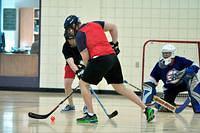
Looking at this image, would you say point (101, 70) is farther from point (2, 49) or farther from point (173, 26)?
point (2, 49)

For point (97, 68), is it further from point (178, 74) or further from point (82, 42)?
point (178, 74)

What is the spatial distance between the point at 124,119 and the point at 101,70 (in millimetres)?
922

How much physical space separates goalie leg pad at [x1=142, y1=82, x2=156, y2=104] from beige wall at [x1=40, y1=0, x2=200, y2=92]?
2408 mm

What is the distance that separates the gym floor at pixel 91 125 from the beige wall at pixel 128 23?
186 cm

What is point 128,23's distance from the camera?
9.35m

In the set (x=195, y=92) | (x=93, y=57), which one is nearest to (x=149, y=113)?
(x=93, y=57)

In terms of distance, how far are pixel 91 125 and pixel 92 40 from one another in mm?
886

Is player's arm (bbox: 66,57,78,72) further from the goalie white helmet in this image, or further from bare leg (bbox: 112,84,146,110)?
the goalie white helmet

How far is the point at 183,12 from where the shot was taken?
9227 millimetres

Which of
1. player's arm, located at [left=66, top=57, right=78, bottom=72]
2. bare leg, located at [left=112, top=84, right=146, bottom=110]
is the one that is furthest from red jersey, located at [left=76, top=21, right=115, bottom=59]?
player's arm, located at [left=66, top=57, right=78, bottom=72]

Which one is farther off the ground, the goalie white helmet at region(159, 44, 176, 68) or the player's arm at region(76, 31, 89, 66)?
the player's arm at region(76, 31, 89, 66)

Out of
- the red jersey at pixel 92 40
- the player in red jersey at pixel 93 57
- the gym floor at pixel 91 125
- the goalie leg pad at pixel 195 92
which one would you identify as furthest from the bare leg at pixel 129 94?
the goalie leg pad at pixel 195 92

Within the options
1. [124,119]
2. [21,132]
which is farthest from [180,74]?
[21,132]

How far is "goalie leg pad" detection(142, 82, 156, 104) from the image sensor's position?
6.82 meters
